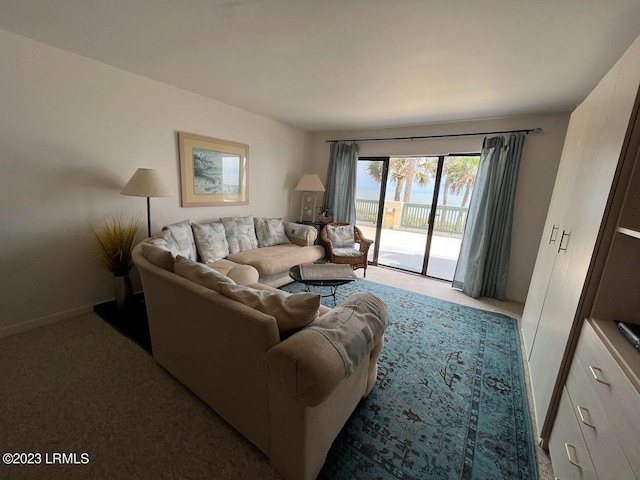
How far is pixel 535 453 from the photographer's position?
1385 millimetres

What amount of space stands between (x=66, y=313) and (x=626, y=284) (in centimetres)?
409

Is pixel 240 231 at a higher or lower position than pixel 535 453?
higher

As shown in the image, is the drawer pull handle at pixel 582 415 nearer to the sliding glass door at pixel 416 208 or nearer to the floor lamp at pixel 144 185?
the sliding glass door at pixel 416 208

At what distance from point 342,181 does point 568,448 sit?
404 centimetres

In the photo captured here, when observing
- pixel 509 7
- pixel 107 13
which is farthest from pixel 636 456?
pixel 107 13

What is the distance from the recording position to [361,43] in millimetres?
1735

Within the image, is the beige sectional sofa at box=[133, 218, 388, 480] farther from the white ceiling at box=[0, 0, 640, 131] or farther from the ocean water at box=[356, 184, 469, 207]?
the ocean water at box=[356, 184, 469, 207]

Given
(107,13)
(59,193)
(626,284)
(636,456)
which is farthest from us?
(59,193)

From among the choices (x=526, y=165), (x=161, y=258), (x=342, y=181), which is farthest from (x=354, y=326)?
(x=342, y=181)

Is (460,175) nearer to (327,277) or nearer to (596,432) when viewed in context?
(327,277)

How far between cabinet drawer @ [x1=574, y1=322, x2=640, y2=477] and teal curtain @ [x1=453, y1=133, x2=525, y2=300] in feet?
7.76

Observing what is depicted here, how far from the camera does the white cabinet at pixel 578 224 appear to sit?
3.88 ft

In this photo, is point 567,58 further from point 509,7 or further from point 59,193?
point 59,193

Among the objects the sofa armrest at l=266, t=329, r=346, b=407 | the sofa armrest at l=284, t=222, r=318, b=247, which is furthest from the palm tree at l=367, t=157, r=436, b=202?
the sofa armrest at l=266, t=329, r=346, b=407
